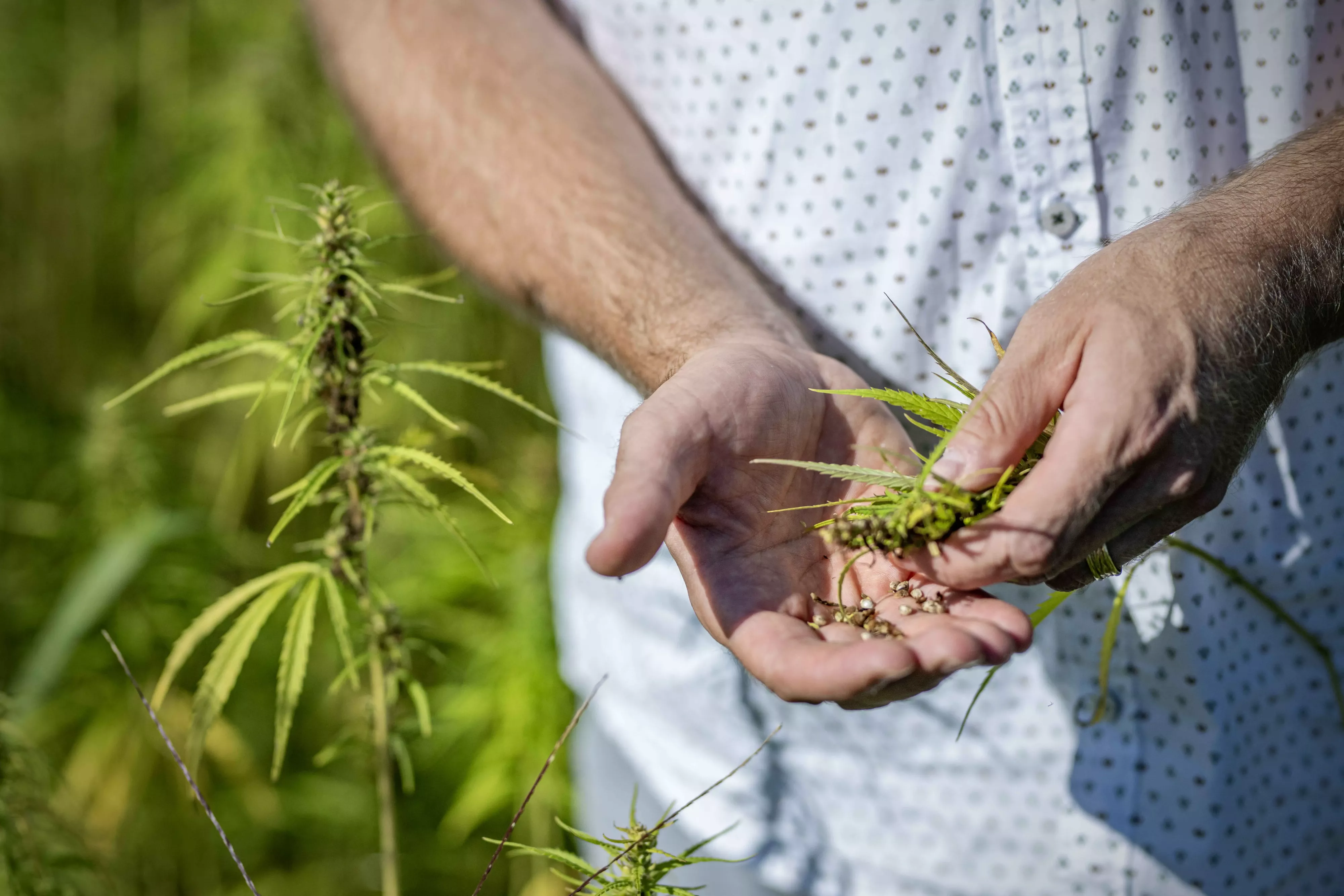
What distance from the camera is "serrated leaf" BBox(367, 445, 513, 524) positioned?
759mm

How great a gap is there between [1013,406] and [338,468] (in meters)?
0.63

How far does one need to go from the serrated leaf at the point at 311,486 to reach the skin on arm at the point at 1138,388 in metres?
0.55

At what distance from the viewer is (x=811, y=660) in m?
0.68

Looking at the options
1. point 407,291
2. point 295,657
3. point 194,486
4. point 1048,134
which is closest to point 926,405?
point 1048,134

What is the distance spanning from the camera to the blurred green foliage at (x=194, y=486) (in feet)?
5.91

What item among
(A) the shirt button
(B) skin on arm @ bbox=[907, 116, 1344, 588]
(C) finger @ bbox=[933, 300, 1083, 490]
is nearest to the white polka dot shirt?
(A) the shirt button

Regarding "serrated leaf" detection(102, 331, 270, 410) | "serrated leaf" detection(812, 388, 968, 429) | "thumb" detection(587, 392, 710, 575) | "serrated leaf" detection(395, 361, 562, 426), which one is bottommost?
"serrated leaf" detection(812, 388, 968, 429)

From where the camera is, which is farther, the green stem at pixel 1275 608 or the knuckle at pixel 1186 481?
the green stem at pixel 1275 608

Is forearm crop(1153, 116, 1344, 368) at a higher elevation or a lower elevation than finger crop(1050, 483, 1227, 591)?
higher

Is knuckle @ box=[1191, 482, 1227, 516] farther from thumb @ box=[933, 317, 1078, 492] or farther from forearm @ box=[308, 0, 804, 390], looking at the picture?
forearm @ box=[308, 0, 804, 390]

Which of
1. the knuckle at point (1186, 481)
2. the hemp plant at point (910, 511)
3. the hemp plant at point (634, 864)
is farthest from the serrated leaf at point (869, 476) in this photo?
the hemp plant at point (634, 864)

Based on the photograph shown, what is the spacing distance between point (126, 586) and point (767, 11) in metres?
1.62

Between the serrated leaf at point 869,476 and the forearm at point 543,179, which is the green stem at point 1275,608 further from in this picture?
the forearm at point 543,179

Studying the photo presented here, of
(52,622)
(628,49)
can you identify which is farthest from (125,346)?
(628,49)
